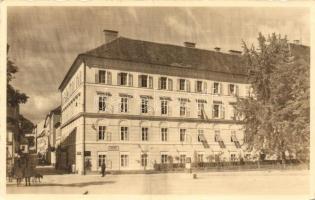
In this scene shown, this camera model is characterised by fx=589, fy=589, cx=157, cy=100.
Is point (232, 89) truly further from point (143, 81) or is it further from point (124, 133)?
point (124, 133)

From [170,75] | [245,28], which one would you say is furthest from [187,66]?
[245,28]

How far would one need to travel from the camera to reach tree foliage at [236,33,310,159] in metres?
8.02

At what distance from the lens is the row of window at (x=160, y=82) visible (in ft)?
30.1

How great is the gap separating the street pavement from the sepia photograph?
Answer: 0.6 inches

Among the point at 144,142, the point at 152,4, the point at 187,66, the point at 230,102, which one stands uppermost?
the point at 152,4

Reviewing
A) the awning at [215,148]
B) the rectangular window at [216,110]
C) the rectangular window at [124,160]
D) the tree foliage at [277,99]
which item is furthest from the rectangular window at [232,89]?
the rectangular window at [124,160]

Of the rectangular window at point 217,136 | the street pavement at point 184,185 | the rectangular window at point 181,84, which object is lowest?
the street pavement at point 184,185

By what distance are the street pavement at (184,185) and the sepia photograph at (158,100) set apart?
16 mm

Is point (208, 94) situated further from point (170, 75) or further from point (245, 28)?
point (245, 28)

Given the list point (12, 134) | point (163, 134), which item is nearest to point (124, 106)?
point (163, 134)

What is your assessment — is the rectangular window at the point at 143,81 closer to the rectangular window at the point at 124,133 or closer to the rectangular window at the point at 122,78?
the rectangular window at the point at 122,78

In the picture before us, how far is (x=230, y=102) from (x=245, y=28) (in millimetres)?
1402

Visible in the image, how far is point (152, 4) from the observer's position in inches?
310

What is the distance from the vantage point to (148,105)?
887 centimetres
